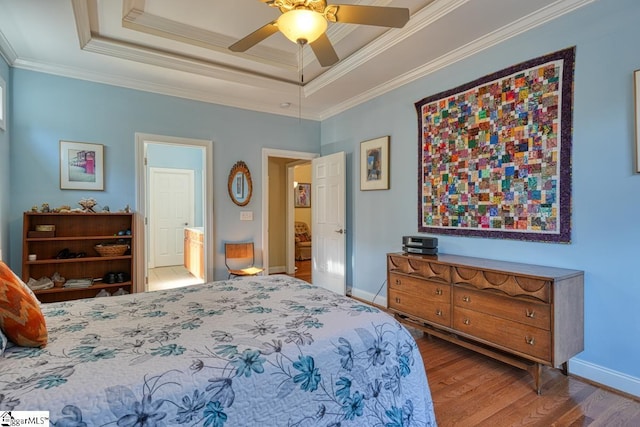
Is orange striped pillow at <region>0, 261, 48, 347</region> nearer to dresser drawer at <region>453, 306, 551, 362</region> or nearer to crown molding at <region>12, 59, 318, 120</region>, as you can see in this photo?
dresser drawer at <region>453, 306, 551, 362</region>

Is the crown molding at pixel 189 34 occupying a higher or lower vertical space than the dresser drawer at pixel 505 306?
higher

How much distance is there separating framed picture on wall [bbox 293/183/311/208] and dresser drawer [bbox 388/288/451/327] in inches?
206

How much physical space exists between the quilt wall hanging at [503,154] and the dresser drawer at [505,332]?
0.71 m

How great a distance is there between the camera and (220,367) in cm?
108

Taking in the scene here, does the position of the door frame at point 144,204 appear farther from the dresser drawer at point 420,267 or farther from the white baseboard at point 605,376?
the white baseboard at point 605,376

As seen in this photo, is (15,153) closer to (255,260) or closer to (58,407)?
(255,260)

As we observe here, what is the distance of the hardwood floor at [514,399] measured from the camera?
6.10 feet

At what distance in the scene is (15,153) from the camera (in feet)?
10.5

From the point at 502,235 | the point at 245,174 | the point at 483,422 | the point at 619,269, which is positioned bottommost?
the point at 483,422

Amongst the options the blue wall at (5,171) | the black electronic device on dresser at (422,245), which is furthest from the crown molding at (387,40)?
the blue wall at (5,171)

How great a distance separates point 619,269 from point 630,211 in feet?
1.26

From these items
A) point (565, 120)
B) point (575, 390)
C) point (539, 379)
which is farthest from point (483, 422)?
point (565, 120)

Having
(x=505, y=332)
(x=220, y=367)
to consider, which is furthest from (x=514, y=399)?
(x=220, y=367)

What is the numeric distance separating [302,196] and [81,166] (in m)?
5.22
